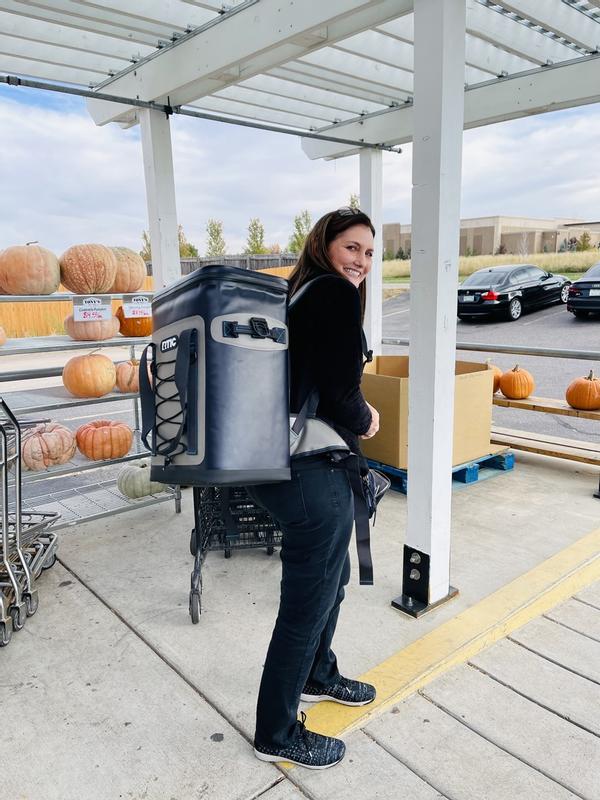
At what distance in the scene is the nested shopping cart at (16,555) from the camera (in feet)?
8.79

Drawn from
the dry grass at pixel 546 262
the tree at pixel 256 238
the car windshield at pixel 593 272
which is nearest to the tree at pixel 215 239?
the tree at pixel 256 238

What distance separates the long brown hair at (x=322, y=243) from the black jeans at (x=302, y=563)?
603mm

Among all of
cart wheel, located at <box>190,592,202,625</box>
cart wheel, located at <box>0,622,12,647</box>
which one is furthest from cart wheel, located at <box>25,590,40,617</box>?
cart wheel, located at <box>190,592,202,625</box>

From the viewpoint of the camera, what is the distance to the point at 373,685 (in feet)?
7.73

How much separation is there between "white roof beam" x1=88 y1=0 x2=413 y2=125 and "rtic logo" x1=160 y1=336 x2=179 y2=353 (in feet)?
6.04

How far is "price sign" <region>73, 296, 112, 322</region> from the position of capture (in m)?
3.63

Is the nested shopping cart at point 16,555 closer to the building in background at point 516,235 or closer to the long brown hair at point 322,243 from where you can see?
the long brown hair at point 322,243

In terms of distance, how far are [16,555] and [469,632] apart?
2313 millimetres

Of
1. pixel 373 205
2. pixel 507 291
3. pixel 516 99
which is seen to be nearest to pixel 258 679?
pixel 516 99

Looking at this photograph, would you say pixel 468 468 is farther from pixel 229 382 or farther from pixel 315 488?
pixel 229 382

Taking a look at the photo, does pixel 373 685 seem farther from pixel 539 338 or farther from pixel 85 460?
pixel 539 338

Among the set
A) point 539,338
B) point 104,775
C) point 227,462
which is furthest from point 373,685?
point 539,338

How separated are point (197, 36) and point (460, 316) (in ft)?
45.2

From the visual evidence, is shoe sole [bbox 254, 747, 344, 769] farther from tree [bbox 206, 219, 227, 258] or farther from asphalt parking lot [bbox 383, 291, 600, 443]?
tree [bbox 206, 219, 227, 258]
